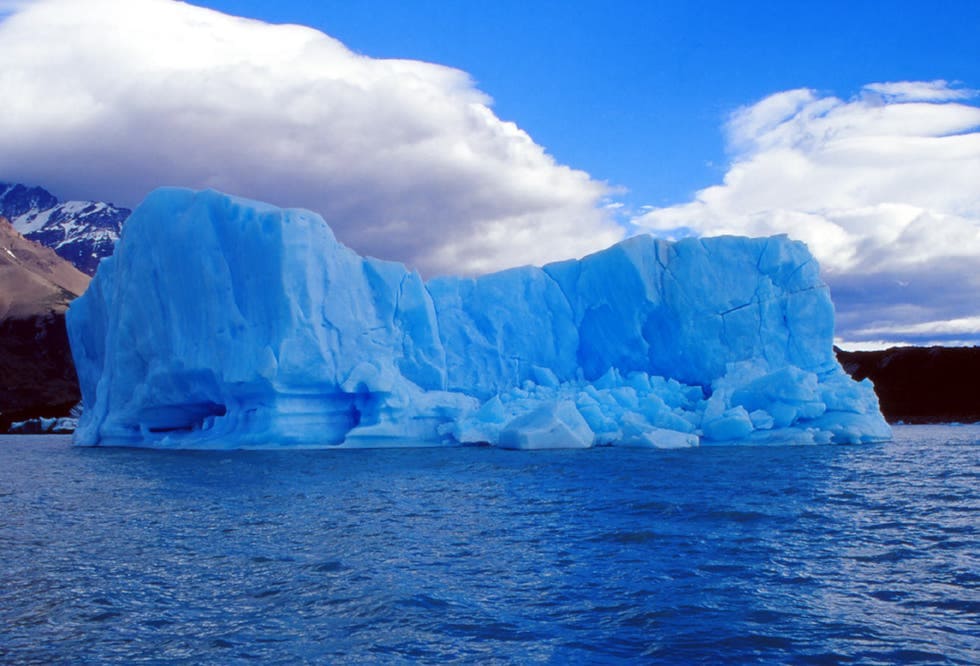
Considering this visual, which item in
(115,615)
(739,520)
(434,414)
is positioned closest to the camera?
(115,615)

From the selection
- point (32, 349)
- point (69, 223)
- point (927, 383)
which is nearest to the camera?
point (927, 383)

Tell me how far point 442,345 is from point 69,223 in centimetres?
14760

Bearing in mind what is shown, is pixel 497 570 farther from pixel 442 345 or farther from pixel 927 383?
pixel 927 383

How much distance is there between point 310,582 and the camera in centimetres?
489

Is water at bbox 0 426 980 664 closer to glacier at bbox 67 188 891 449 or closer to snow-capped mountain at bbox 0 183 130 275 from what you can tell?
glacier at bbox 67 188 891 449

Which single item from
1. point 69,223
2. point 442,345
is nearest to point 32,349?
point 442,345

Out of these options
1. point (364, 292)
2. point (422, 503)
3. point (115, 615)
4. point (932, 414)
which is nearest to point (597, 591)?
point (115, 615)

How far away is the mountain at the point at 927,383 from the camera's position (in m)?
40.5

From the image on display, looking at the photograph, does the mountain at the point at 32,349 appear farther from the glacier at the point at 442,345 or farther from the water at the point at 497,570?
the water at the point at 497,570

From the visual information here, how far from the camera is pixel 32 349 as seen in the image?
5566 cm

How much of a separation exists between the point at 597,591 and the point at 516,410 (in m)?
11.9

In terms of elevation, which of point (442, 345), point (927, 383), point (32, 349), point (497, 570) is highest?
point (32, 349)

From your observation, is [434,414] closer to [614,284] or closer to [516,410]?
[516,410]

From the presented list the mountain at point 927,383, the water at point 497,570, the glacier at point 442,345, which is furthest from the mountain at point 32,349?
the mountain at point 927,383
